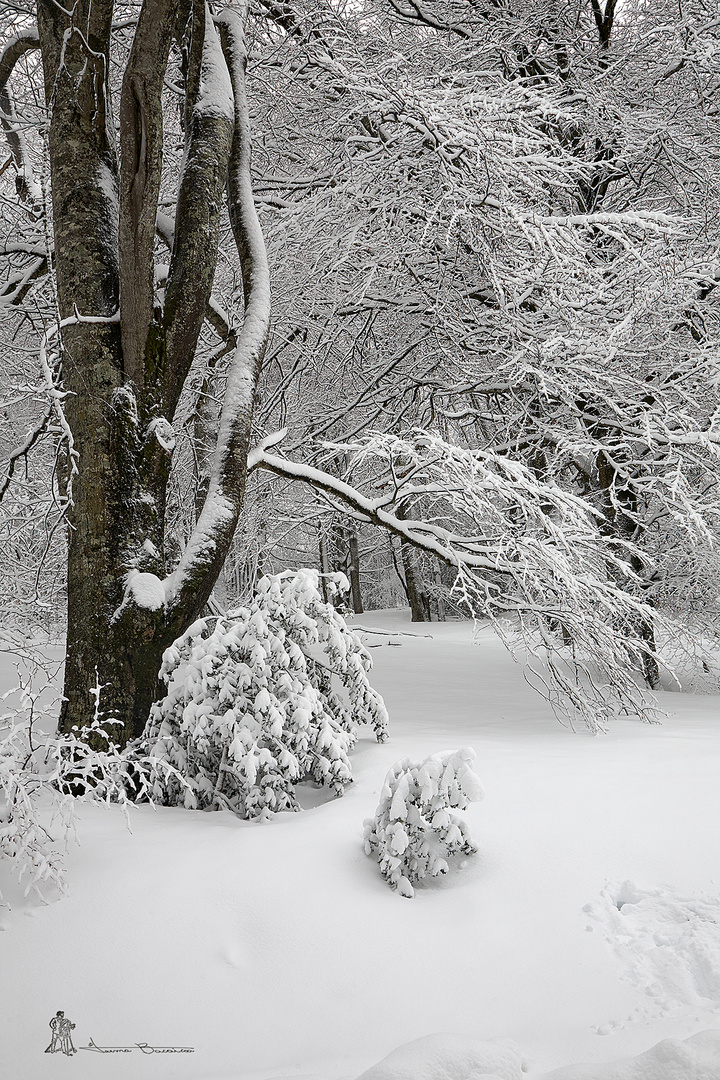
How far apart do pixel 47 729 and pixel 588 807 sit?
12.3 ft

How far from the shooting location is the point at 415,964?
242 cm

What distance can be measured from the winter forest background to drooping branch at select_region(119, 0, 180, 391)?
21 millimetres

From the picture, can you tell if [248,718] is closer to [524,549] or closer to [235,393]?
[235,393]

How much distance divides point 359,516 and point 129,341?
2.36 m

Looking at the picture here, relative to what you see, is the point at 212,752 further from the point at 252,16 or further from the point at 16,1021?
the point at 252,16

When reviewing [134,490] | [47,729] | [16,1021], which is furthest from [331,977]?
[47,729]

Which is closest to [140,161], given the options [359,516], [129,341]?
[129,341]

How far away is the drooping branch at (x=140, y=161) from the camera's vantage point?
12.9 feet

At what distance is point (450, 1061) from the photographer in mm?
1946

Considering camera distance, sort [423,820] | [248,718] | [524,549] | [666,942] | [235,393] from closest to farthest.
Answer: [666,942] → [423,820] → [248,718] → [235,393] → [524,549]

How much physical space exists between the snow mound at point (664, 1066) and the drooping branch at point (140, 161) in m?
3.59

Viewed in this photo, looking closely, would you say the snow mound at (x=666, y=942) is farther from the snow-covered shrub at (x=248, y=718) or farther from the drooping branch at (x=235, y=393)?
the drooping branch at (x=235, y=393)

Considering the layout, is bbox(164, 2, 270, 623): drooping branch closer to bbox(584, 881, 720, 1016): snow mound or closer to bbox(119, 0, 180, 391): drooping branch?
bbox(119, 0, 180, 391): drooping branch

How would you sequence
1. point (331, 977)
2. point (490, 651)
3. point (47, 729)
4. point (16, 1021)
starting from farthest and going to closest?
point (490, 651), point (47, 729), point (331, 977), point (16, 1021)
